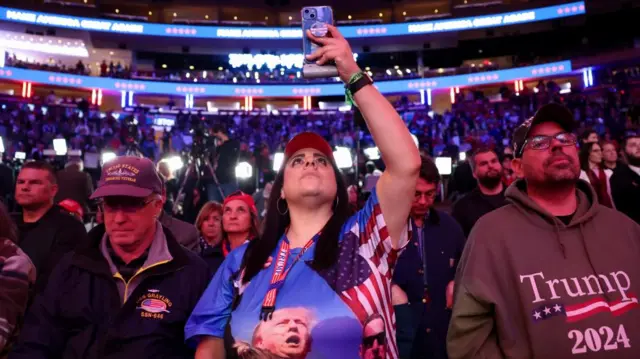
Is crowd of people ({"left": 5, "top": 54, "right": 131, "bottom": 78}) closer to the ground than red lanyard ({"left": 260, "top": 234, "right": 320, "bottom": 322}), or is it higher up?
higher up

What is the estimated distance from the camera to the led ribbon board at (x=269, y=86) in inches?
1102

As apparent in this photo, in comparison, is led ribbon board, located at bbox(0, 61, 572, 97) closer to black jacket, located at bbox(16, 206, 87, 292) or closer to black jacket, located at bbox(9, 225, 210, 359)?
black jacket, located at bbox(16, 206, 87, 292)

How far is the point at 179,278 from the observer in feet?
7.35

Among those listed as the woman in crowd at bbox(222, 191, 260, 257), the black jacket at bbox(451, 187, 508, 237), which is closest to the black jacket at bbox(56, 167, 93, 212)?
the woman in crowd at bbox(222, 191, 260, 257)

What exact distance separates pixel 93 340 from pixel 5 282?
1.41 ft

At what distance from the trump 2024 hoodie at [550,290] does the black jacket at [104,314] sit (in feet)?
3.76

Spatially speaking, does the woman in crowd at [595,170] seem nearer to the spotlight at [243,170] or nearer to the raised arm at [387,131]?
the raised arm at [387,131]

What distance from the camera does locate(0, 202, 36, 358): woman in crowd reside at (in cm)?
205

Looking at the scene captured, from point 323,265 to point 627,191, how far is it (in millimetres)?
3810

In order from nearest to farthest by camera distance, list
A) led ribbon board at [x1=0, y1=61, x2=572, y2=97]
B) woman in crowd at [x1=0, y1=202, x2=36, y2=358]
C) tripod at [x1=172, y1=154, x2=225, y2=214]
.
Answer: woman in crowd at [x1=0, y1=202, x2=36, y2=358] → tripod at [x1=172, y1=154, x2=225, y2=214] → led ribbon board at [x1=0, y1=61, x2=572, y2=97]

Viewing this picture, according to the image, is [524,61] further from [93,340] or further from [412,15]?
[93,340]

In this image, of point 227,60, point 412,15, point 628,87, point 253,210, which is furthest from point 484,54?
point 253,210

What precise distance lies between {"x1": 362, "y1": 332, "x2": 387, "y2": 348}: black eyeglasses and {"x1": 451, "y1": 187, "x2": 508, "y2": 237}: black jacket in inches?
95.6

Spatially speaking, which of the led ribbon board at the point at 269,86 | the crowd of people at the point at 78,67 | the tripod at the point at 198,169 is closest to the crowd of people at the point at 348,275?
the tripod at the point at 198,169
